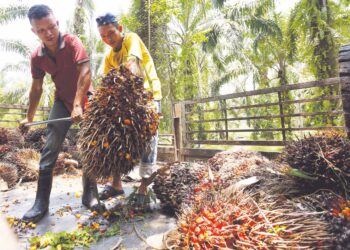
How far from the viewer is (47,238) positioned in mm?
2064

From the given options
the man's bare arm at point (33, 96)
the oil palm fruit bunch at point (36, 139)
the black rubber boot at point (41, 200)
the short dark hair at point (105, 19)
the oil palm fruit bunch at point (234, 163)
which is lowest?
the black rubber boot at point (41, 200)

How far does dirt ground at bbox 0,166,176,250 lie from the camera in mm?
2057

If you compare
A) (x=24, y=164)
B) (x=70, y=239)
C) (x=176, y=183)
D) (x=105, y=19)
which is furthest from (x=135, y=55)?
(x=24, y=164)

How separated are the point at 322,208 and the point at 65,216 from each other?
2.38 meters

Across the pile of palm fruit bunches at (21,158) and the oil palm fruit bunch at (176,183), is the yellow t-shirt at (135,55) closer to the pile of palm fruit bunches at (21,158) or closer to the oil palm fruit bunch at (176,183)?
the oil palm fruit bunch at (176,183)

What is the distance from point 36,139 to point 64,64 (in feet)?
14.8

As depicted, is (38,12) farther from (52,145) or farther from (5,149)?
(5,149)

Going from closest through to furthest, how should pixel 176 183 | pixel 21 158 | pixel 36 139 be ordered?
pixel 176 183 → pixel 21 158 → pixel 36 139

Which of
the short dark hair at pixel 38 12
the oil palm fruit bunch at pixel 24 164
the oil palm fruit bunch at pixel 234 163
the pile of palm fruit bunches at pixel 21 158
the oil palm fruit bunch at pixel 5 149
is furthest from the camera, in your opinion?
the oil palm fruit bunch at pixel 5 149

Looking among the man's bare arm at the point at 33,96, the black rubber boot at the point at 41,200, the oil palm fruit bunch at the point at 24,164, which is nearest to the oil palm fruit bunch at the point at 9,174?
the oil palm fruit bunch at the point at 24,164

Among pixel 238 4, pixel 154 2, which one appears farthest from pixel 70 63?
pixel 238 4

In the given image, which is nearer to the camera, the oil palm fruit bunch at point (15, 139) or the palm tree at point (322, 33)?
the oil palm fruit bunch at point (15, 139)

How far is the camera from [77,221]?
8.57 feet

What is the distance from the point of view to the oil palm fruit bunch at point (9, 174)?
455 centimetres
